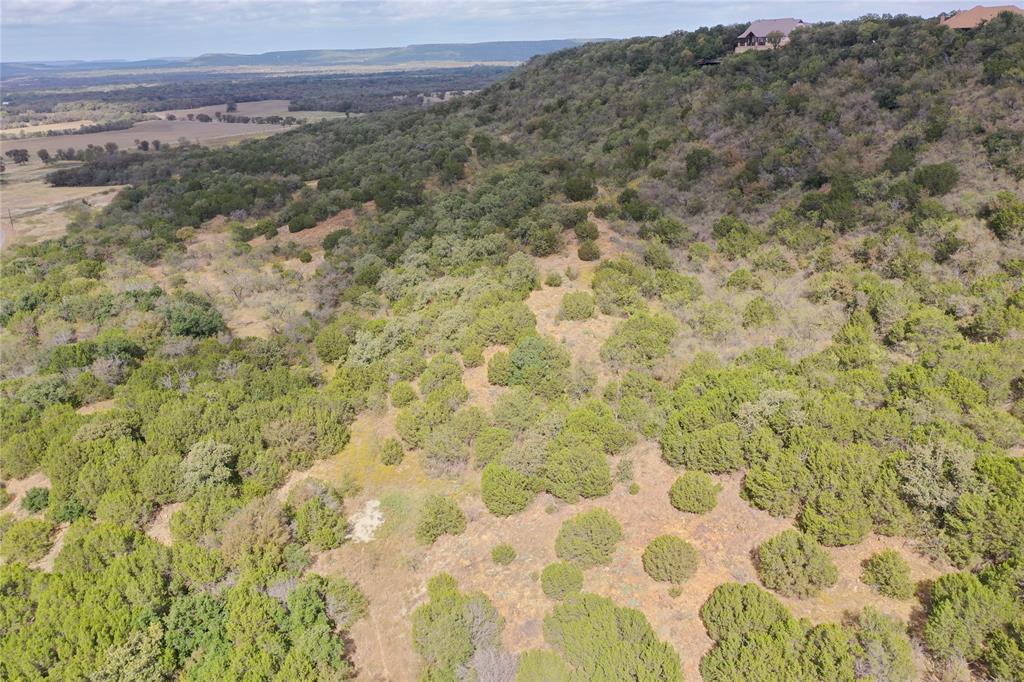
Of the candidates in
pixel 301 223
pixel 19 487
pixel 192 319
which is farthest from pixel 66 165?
pixel 19 487

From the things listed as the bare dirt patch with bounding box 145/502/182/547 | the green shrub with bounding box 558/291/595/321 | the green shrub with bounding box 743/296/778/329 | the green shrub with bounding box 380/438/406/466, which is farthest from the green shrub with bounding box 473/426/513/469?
the green shrub with bounding box 743/296/778/329

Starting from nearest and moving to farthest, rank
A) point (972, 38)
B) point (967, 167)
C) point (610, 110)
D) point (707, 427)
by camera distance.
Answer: point (707, 427) → point (967, 167) → point (972, 38) → point (610, 110)

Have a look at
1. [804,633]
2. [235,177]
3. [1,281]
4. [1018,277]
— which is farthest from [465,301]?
[235,177]

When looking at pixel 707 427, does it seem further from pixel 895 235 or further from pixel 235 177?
pixel 235 177

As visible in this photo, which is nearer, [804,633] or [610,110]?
[804,633]

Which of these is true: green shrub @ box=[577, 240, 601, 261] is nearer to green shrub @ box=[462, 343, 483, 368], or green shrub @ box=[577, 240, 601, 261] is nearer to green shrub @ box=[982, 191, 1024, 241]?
green shrub @ box=[462, 343, 483, 368]

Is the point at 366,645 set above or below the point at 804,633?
below
